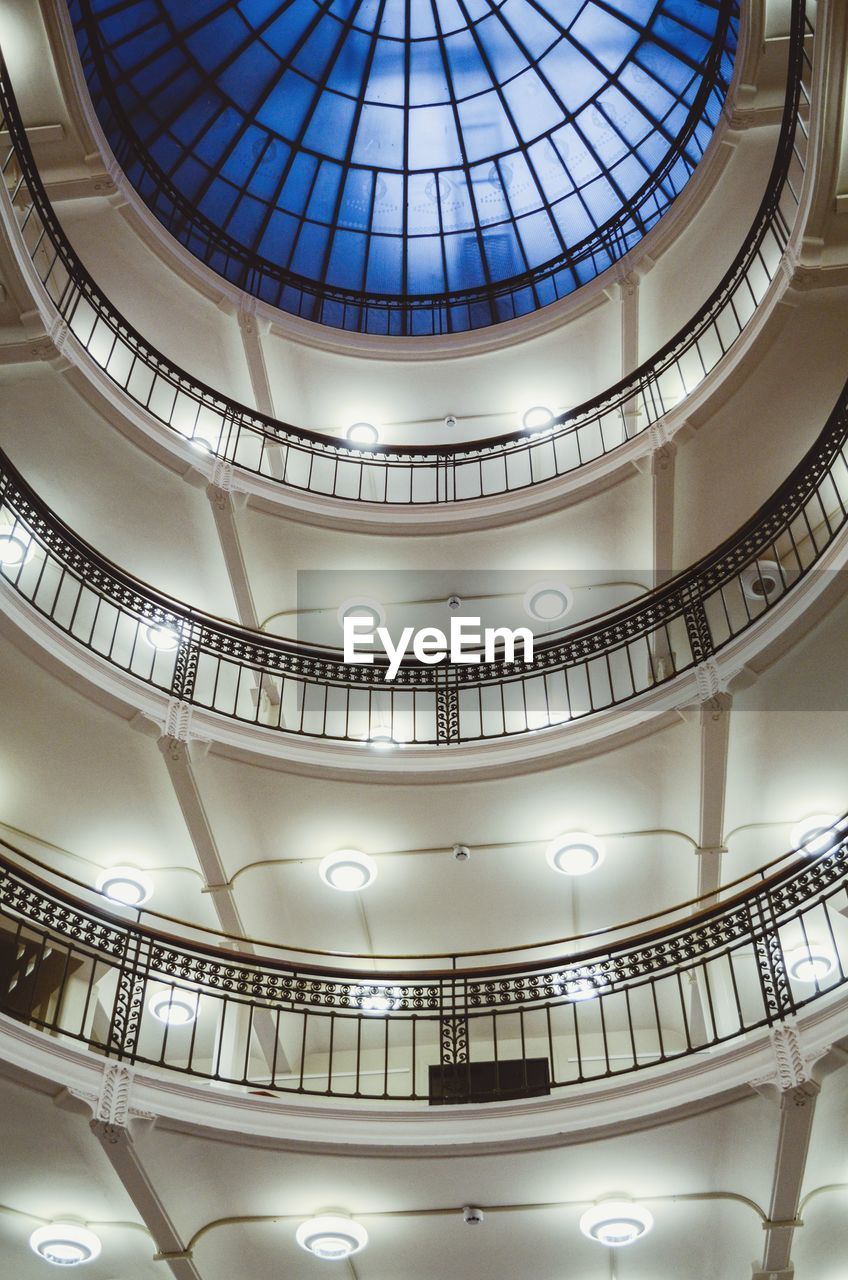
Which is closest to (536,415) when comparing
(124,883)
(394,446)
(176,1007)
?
(394,446)

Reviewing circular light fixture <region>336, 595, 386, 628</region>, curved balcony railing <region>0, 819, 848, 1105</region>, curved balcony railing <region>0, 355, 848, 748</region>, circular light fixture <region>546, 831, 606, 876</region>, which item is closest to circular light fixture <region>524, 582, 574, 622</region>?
curved balcony railing <region>0, 355, 848, 748</region>

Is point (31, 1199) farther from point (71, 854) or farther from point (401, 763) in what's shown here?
point (401, 763)

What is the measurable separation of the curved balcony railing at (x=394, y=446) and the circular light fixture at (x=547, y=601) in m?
1.46

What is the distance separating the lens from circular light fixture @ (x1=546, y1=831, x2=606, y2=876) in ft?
36.2

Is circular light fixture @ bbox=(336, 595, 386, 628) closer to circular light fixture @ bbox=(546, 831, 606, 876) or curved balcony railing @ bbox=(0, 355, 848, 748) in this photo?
curved balcony railing @ bbox=(0, 355, 848, 748)

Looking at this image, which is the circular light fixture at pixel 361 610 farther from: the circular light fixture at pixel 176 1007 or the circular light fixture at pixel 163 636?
the circular light fixture at pixel 176 1007

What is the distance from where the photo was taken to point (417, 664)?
12984 mm

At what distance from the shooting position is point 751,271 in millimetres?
14367

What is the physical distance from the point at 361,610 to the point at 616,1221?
8740mm

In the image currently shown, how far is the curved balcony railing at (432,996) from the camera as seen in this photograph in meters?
8.27

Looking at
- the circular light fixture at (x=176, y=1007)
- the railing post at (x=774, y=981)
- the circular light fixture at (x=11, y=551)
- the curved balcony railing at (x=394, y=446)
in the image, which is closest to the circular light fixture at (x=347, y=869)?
the circular light fixture at (x=176, y=1007)

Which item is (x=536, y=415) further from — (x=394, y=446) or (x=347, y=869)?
(x=347, y=869)

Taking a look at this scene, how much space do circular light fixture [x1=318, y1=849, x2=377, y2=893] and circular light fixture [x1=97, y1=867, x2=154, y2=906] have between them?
6.02 ft

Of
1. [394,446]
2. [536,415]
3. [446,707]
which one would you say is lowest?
[446,707]
